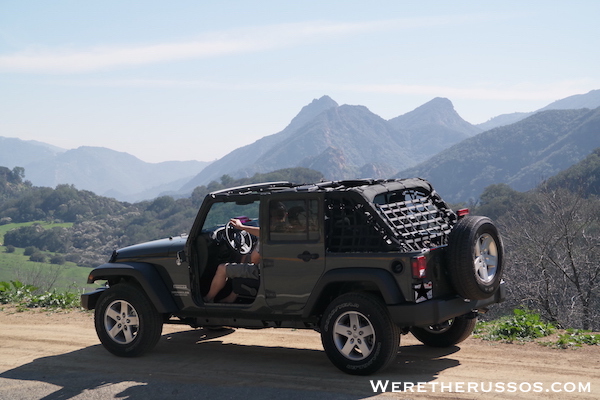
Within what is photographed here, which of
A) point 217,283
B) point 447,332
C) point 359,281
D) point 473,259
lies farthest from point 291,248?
point 447,332

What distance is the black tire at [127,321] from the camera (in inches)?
302

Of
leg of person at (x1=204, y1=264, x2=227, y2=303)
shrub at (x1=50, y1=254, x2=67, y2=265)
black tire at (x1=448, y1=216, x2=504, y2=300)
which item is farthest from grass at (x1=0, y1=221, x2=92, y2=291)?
black tire at (x1=448, y1=216, x2=504, y2=300)

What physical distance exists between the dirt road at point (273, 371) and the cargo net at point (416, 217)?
1341 millimetres

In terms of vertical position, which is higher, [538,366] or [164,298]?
[164,298]

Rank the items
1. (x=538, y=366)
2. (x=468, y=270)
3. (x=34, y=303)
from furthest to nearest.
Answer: (x=34, y=303), (x=538, y=366), (x=468, y=270)

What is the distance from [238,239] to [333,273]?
74.0 inches

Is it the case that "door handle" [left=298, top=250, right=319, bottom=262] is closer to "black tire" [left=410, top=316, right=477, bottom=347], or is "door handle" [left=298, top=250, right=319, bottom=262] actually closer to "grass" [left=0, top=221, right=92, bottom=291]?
"black tire" [left=410, top=316, right=477, bottom=347]

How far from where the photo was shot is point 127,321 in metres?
7.82

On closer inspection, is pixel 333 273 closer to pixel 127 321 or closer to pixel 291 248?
pixel 291 248

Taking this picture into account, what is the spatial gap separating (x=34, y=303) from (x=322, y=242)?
24.9 ft

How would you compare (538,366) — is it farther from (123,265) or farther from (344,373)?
(123,265)

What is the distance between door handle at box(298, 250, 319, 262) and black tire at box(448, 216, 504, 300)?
134cm

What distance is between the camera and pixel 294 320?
6949mm

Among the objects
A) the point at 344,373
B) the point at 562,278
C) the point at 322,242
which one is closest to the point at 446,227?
the point at 322,242
